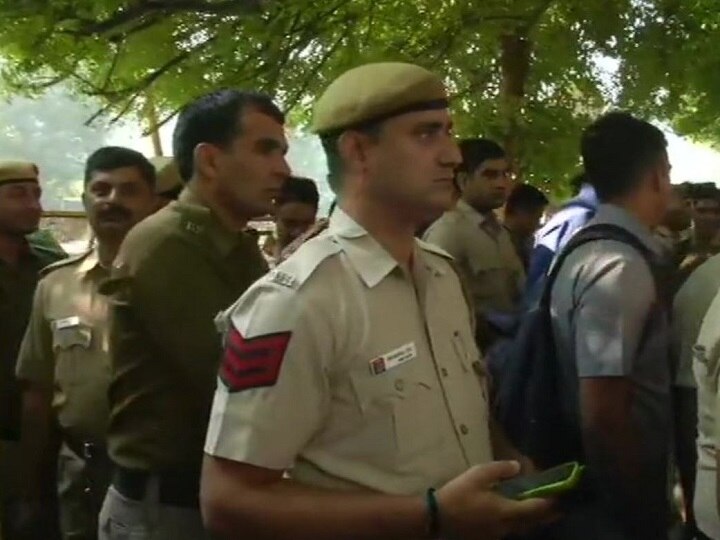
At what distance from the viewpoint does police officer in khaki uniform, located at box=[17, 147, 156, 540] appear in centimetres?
342

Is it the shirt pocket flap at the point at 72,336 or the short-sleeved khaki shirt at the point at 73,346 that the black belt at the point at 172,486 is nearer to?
the short-sleeved khaki shirt at the point at 73,346

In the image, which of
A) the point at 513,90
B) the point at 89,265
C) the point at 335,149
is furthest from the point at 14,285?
the point at 513,90

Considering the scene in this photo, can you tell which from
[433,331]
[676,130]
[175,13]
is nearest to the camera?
[433,331]

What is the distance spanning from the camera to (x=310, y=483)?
6.06ft

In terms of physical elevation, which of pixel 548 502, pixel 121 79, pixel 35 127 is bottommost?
pixel 548 502

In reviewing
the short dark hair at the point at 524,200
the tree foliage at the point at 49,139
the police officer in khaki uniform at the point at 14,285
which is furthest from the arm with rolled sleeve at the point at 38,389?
the tree foliage at the point at 49,139

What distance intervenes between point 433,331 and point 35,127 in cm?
4773

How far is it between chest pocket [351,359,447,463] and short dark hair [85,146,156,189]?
221 cm

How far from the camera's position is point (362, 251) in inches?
75.6

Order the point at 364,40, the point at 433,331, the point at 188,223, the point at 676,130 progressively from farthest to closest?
1. the point at 676,130
2. the point at 364,40
3. the point at 188,223
4. the point at 433,331

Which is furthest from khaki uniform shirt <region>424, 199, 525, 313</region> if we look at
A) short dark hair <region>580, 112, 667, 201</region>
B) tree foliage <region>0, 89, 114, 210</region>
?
tree foliage <region>0, 89, 114, 210</region>

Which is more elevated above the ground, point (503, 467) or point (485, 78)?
point (485, 78)

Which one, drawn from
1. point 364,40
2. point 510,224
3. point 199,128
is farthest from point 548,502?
point 364,40

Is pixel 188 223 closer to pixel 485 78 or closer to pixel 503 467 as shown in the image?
pixel 503 467
